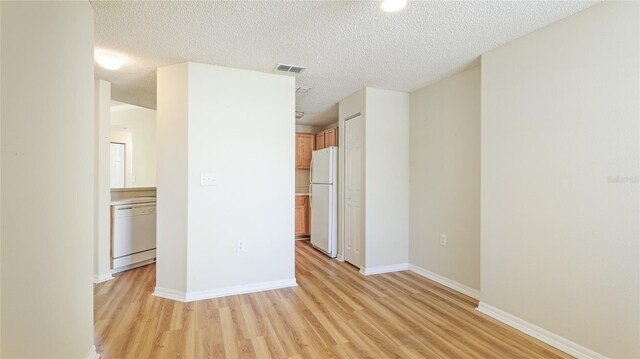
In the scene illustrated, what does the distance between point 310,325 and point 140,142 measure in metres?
5.03

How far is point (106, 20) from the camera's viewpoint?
1.98 m

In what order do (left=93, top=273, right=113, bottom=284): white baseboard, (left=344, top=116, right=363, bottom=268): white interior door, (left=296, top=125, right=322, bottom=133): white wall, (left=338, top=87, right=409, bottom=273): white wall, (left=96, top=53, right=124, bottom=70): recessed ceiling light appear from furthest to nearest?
(left=296, top=125, right=322, bottom=133): white wall, (left=344, top=116, right=363, bottom=268): white interior door, (left=338, top=87, right=409, bottom=273): white wall, (left=93, top=273, right=113, bottom=284): white baseboard, (left=96, top=53, right=124, bottom=70): recessed ceiling light

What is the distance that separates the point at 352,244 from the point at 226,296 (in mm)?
1770

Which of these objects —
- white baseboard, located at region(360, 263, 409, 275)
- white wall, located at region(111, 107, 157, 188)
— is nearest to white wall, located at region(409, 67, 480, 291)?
white baseboard, located at region(360, 263, 409, 275)

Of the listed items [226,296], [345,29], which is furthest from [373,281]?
[345,29]

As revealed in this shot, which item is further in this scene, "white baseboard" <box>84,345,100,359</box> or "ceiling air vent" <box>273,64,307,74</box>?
"ceiling air vent" <box>273,64,307,74</box>

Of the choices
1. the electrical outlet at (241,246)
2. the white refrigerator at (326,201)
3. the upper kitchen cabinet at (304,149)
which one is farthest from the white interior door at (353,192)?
the upper kitchen cabinet at (304,149)

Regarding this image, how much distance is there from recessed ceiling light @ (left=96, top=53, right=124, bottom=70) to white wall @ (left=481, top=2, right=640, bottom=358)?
10.9 feet

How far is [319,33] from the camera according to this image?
2.18m

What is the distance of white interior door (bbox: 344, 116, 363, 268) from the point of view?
372 centimetres

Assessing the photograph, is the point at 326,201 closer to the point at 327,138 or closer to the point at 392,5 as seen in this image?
the point at 327,138

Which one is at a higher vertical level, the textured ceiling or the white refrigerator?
the textured ceiling

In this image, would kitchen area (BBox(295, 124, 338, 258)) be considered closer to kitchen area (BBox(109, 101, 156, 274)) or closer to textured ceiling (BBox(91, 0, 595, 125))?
textured ceiling (BBox(91, 0, 595, 125))

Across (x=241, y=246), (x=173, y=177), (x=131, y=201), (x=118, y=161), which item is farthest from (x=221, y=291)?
(x=118, y=161)
